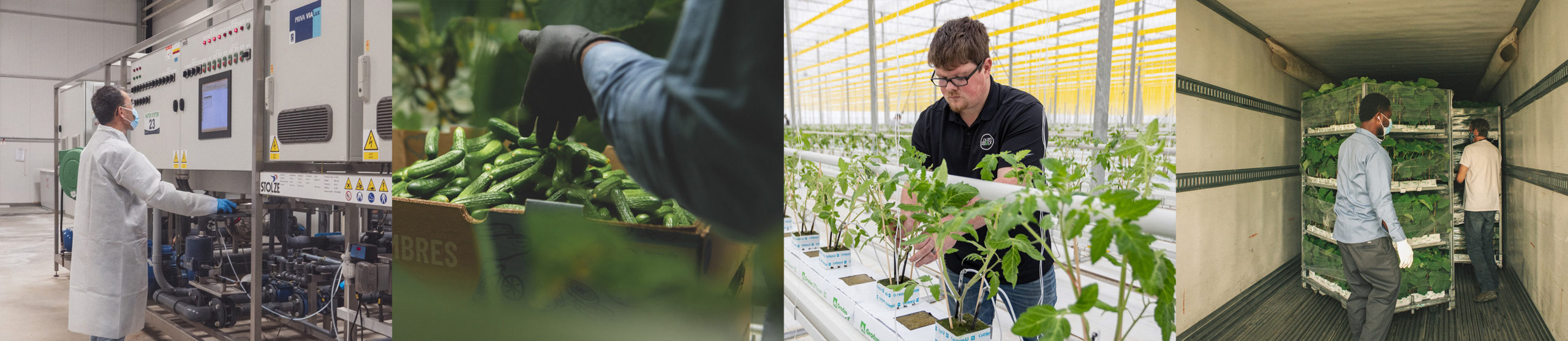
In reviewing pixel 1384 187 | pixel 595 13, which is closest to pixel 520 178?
pixel 595 13

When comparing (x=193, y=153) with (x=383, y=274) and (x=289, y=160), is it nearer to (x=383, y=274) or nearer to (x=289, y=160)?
(x=289, y=160)

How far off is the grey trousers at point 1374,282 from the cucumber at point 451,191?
164 centimetres

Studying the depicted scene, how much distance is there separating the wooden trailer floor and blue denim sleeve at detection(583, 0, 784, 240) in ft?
3.07

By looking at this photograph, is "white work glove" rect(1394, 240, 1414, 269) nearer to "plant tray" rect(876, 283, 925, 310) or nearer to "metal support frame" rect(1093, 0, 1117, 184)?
"plant tray" rect(876, 283, 925, 310)

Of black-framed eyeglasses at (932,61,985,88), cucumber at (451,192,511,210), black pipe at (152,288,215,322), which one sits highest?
black-framed eyeglasses at (932,61,985,88)

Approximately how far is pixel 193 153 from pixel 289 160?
1191mm

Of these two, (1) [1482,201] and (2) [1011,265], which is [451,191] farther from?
(1) [1482,201]

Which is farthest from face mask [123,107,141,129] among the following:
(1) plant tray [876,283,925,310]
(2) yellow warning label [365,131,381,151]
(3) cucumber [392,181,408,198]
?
(1) plant tray [876,283,925,310]

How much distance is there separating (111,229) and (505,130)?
3119 mm

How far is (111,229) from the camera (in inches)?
118

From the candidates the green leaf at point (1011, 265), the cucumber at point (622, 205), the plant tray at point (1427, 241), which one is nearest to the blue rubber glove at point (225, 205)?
the cucumber at point (622, 205)

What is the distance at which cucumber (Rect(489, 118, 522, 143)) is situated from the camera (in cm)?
124

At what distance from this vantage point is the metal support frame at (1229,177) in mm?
1201

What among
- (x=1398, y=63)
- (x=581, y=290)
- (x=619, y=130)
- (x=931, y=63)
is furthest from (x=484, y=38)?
(x=1398, y=63)
